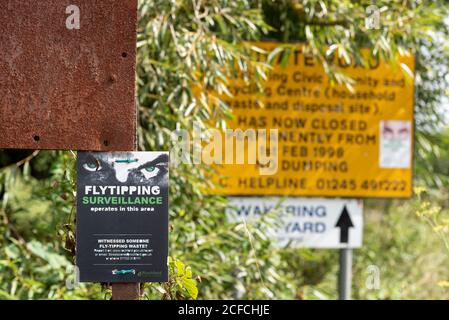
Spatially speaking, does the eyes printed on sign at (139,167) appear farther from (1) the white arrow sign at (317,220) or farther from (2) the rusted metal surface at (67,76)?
(1) the white arrow sign at (317,220)

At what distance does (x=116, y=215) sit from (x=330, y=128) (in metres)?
3.85

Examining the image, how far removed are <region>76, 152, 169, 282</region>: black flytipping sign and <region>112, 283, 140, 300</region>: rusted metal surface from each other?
0.11 ft

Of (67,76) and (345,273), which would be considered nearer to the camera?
(67,76)

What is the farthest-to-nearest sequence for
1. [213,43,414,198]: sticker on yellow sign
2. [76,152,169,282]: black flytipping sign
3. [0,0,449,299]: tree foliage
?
[213,43,414,198]: sticker on yellow sign
[0,0,449,299]: tree foliage
[76,152,169,282]: black flytipping sign

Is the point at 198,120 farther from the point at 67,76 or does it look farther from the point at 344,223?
the point at 67,76

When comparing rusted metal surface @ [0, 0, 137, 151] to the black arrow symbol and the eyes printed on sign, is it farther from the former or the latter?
the black arrow symbol

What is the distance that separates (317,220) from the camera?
727 centimetres

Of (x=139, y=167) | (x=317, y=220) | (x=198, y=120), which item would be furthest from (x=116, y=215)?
(x=317, y=220)

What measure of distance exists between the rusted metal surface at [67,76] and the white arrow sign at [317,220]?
3.56 m

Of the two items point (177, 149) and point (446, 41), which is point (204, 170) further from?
point (446, 41)

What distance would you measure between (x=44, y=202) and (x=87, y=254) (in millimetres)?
3027

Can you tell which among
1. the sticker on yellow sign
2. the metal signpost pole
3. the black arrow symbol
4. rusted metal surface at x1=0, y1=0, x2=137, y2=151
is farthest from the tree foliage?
rusted metal surface at x1=0, y1=0, x2=137, y2=151

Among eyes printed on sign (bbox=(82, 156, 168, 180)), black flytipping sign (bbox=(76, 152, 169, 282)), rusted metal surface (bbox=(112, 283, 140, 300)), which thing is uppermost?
eyes printed on sign (bbox=(82, 156, 168, 180))

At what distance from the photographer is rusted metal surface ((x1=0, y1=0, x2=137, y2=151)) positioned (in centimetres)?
368
